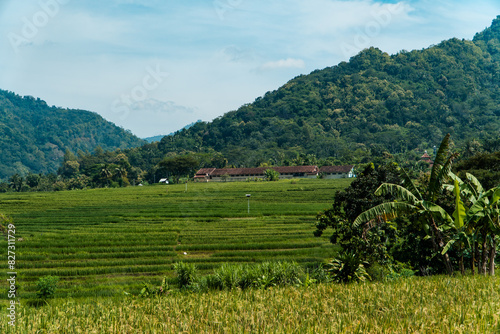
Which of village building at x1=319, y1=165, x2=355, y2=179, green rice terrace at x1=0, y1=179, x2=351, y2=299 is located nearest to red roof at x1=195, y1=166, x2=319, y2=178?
village building at x1=319, y1=165, x2=355, y2=179

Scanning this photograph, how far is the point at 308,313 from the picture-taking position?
34.3 ft

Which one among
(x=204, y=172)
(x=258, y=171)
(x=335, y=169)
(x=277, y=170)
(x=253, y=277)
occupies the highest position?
(x=335, y=169)

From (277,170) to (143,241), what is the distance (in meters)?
87.6

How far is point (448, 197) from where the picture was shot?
22531 millimetres

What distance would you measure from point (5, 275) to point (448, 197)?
25457 millimetres

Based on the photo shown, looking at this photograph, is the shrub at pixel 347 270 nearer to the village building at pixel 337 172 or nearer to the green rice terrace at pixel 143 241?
the green rice terrace at pixel 143 241

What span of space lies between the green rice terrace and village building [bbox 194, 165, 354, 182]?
55.5 m

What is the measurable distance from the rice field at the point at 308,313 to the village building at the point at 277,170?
10229 cm

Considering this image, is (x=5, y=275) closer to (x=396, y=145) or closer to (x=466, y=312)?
(x=466, y=312)

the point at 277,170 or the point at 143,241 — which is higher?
the point at 277,170

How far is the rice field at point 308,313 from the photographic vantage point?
888 centimetres

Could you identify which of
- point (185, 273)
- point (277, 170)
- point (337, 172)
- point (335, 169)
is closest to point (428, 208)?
point (185, 273)

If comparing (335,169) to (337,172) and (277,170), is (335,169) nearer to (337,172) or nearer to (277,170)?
(337,172)

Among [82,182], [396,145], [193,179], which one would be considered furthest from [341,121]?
[82,182]
